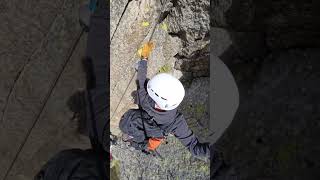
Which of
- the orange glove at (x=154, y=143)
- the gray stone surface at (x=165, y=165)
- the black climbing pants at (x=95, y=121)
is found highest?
the black climbing pants at (x=95, y=121)

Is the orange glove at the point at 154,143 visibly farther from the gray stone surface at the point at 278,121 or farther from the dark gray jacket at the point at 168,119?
the gray stone surface at the point at 278,121

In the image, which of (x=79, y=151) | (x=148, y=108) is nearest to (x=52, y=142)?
(x=79, y=151)

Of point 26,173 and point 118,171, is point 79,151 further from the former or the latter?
point 118,171

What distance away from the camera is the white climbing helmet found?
1.81 metres

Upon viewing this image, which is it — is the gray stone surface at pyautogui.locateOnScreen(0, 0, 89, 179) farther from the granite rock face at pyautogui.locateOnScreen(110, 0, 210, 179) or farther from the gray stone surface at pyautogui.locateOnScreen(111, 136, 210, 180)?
the gray stone surface at pyautogui.locateOnScreen(111, 136, 210, 180)

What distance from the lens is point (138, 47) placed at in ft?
6.51

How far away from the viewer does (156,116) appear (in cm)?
191

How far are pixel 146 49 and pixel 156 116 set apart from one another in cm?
36

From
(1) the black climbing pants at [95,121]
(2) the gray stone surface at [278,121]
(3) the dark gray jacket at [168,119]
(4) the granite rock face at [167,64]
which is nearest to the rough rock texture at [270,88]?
(2) the gray stone surface at [278,121]

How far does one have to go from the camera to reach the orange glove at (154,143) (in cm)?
206

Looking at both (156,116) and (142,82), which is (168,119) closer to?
(156,116)

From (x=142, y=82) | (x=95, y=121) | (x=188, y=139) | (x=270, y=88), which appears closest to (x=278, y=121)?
(x=270, y=88)

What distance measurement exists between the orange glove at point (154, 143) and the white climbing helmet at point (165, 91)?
271 millimetres

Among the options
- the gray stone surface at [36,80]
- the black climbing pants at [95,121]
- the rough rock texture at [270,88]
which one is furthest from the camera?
the rough rock texture at [270,88]
